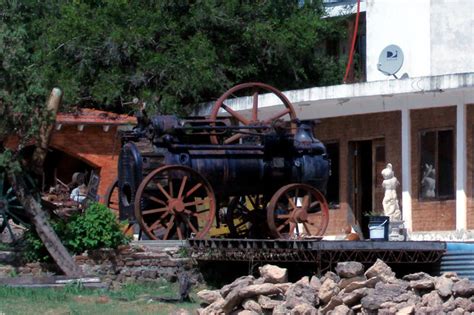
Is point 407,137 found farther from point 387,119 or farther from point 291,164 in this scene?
point 291,164

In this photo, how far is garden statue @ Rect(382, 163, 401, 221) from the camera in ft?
72.3

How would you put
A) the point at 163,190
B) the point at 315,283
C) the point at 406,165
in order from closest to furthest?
the point at 315,283, the point at 163,190, the point at 406,165

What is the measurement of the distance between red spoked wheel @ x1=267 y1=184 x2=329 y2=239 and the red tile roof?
325 inches

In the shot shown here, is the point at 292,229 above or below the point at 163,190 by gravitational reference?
below

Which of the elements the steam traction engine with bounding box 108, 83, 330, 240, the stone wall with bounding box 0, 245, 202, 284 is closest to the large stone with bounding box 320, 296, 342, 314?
the stone wall with bounding box 0, 245, 202, 284

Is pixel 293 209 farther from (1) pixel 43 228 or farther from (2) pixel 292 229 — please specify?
(1) pixel 43 228

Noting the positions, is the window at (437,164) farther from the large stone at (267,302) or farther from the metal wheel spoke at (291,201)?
the large stone at (267,302)

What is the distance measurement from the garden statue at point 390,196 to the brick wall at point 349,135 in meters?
1.31

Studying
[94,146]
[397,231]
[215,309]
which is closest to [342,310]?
[215,309]

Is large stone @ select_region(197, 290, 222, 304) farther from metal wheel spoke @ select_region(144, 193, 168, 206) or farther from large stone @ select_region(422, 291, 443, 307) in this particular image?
metal wheel spoke @ select_region(144, 193, 168, 206)

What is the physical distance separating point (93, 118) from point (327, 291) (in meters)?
14.6

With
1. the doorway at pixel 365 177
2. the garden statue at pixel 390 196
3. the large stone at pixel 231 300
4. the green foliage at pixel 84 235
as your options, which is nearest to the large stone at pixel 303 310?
the large stone at pixel 231 300

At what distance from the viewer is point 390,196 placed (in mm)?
22125

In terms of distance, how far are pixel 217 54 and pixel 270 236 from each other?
29.5 feet
